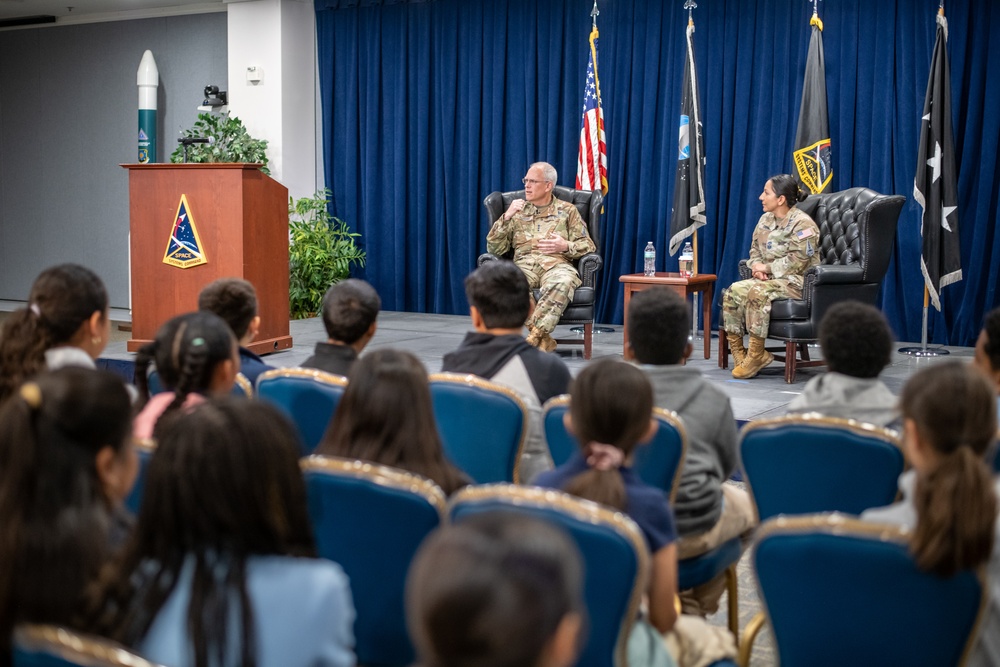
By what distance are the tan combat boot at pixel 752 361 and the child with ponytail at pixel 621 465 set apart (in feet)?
13.8

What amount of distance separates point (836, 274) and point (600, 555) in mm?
4685

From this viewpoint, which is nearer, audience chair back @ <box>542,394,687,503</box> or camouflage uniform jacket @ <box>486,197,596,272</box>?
audience chair back @ <box>542,394,687,503</box>

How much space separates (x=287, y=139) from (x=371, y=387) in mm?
7984

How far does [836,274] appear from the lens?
5949 millimetres

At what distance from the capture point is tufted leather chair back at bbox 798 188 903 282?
606 cm

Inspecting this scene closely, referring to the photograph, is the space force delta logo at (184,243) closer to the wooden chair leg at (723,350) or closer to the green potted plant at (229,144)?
the green potted plant at (229,144)

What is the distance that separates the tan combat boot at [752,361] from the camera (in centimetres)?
610

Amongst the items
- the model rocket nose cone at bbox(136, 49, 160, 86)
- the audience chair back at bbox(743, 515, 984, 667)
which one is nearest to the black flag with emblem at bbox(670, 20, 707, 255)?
the model rocket nose cone at bbox(136, 49, 160, 86)

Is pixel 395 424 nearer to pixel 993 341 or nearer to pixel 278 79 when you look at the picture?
pixel 993 341

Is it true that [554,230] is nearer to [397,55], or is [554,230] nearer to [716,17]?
[716,17]

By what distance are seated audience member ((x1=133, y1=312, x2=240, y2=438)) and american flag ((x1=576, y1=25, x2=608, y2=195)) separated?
5.81 metres

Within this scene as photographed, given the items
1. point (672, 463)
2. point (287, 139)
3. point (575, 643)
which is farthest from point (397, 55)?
point (575, 643)

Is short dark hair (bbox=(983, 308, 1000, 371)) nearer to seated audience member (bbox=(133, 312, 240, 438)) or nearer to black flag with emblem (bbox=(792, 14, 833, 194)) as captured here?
seated audience member (bbox=(133, 312, 240, 438))

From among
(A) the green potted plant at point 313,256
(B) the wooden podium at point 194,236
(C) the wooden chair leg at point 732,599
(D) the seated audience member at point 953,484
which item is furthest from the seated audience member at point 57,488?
(A) the green potted plant at point 313,256
